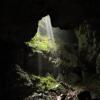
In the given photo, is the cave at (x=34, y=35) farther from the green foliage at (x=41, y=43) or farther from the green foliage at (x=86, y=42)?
the green foliage at (x=41, y=43)

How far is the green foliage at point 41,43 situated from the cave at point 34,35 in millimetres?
674

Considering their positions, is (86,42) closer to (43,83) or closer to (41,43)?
(41,43)

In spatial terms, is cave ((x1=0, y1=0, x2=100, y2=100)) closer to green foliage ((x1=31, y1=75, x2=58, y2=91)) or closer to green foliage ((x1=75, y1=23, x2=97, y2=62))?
green foliage ((x1=75, y1=23, x2=97, y2=62))

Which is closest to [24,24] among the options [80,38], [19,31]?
[19,31]

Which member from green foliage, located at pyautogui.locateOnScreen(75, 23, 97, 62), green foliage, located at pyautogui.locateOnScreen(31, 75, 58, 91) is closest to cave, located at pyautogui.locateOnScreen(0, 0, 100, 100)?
green foliage, located at pyautogui.locateOnScreen(75, 23, 97, 62)

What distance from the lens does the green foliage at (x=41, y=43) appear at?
22.3 metres

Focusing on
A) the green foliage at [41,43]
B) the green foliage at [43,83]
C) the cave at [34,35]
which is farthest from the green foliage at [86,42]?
the green foliage at [43,83]

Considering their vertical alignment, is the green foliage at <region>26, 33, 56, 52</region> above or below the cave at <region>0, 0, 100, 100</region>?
above

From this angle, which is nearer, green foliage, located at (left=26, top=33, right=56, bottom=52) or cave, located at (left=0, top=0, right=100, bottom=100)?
cave, located at (left=0, top=0, right=100, bottom=100)

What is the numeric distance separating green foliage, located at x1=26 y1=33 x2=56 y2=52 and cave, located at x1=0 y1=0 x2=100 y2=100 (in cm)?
67

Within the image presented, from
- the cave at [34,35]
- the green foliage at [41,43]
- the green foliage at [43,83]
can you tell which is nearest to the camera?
the cave at [34,35]

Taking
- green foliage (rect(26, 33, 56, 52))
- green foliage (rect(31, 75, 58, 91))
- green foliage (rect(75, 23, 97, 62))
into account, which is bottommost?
green foliage (rect(31, 75, 58, 91))

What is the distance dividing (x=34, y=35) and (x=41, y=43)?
38.5 ft

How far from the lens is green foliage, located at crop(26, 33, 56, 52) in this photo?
2229cm
